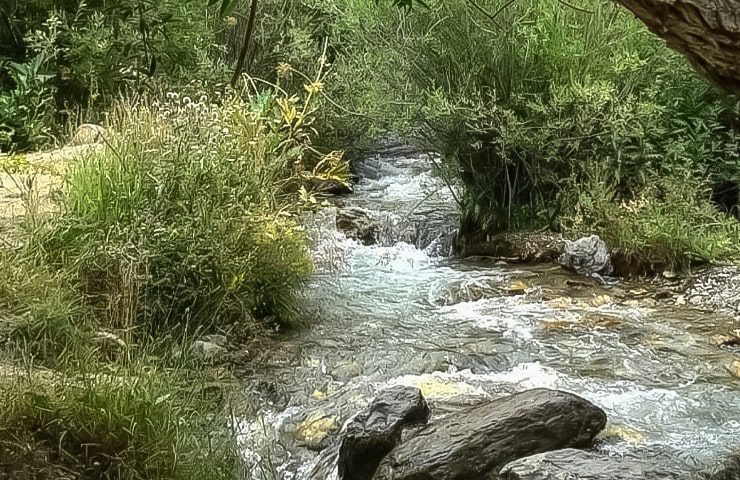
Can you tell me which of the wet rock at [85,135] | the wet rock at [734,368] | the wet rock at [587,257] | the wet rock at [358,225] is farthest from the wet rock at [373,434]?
the wet rock at [358,225]

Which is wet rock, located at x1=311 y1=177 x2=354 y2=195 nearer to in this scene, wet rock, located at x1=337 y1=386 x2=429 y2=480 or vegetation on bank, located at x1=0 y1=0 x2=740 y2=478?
vegetation on bank, located at x1=0 y1=0 x2=740 y2=478

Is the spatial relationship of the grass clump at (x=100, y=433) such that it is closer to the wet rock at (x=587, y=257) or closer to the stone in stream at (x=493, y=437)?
the stone in stream at (x=493, y=437)

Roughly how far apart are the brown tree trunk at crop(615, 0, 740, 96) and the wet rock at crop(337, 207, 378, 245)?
21.8 ft

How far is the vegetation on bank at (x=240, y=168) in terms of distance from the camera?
3.39 metres

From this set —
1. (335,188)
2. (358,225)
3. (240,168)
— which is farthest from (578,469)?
(335,188)

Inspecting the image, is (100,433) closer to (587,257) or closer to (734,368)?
(734,368)

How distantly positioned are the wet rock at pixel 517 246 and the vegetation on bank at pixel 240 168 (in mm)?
139

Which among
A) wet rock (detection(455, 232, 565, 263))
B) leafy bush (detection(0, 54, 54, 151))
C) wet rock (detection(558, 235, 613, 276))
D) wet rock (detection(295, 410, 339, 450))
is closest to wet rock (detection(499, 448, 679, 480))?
wet rock (detection(295, 410, 339, 450))

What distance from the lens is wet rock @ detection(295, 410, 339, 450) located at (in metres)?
4.12

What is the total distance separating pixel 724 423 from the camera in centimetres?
423

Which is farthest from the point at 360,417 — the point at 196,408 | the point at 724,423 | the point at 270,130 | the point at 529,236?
the point at 529,236

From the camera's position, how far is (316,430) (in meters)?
4.22

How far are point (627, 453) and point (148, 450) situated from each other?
210 centimetres

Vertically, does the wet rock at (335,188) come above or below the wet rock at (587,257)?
below
